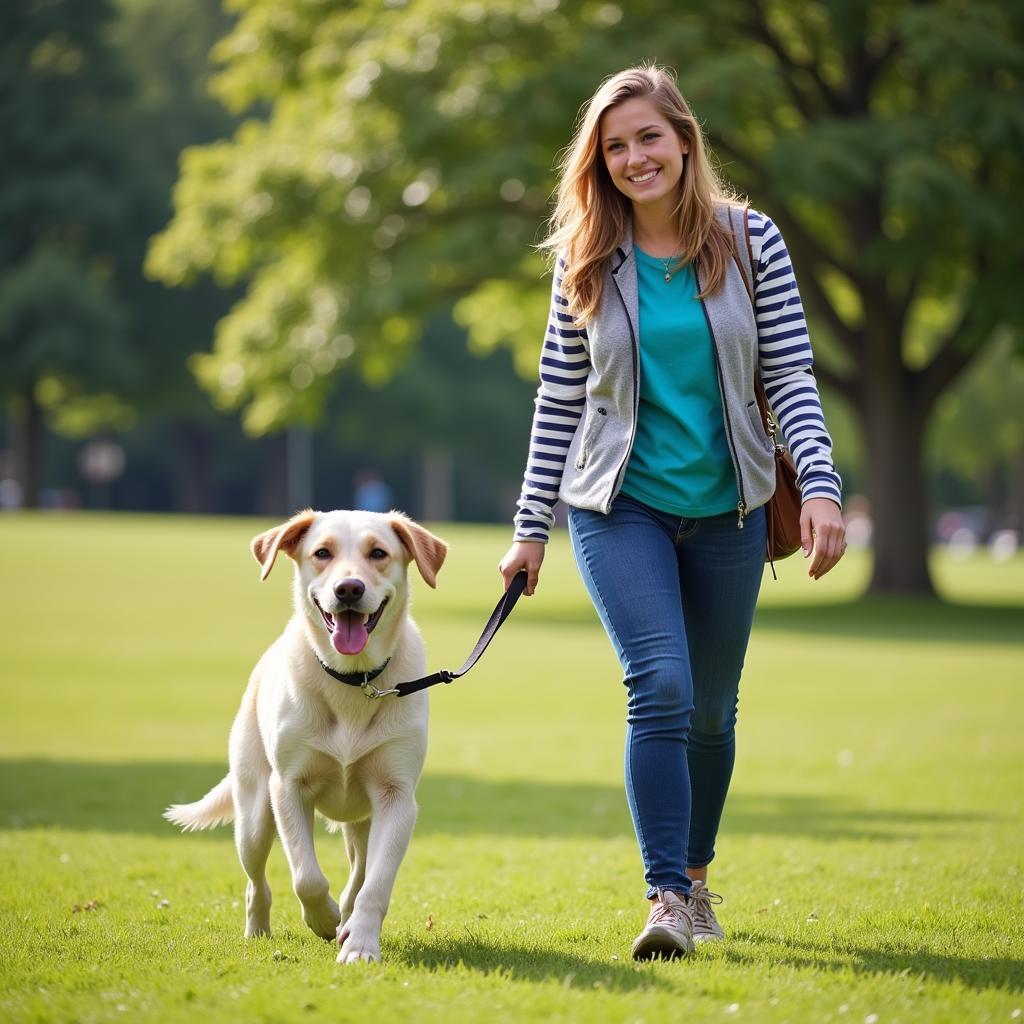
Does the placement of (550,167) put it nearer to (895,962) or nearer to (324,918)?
(324,918)

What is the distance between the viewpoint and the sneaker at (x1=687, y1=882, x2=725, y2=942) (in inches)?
201

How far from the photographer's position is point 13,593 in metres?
26.0

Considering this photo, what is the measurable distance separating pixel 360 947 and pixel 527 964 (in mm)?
508

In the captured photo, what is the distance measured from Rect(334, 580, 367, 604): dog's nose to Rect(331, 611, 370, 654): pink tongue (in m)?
0.07

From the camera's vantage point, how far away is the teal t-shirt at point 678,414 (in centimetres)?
491

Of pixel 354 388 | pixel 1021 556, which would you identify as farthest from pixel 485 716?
pixel 354 388

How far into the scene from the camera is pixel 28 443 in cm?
5238

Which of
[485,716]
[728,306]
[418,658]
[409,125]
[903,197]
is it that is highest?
[409,125]

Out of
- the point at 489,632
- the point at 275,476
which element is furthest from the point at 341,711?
the point at 275,476

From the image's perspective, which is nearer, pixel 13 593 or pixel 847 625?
pixel 847 625

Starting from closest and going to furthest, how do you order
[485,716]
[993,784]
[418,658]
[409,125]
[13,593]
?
[418,658], [993,784], [485,716], [409,125], [13,593]

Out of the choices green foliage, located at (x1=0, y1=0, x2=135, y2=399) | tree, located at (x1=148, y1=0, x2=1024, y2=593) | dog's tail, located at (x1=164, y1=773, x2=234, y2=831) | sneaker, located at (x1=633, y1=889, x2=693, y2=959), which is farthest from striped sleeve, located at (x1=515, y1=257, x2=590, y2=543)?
green foliage, located at (x1=0, y1=0, x2=135, y2=399)

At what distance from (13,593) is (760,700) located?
15.2 m

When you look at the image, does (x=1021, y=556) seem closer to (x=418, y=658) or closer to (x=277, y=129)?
(x=277, y=129)
